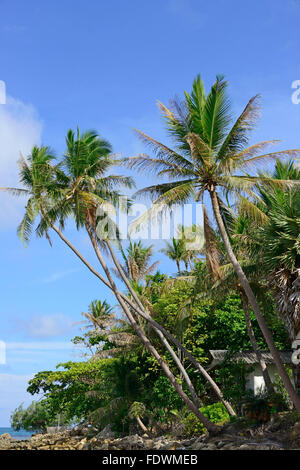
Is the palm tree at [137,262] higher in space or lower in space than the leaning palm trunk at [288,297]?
higher

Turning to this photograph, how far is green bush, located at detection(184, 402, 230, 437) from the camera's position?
1752 cm

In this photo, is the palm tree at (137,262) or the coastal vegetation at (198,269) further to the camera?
the palm tree at (137,262)

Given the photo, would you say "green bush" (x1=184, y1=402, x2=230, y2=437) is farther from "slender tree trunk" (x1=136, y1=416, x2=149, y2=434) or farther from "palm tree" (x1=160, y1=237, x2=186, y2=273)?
"palm tree" (x1=160, y1=237, x2=186, y2=273)

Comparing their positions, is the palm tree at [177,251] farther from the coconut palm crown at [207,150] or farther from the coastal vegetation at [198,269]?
the coconut palm crown at [207,150]

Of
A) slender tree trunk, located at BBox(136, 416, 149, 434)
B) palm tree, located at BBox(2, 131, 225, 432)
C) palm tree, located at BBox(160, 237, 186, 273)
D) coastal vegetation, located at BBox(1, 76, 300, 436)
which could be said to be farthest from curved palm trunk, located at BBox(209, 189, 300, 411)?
palm tree, located at BBox(160, 237, 186, 273)

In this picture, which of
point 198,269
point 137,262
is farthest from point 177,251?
point 198,269

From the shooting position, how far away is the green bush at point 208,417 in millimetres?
17516

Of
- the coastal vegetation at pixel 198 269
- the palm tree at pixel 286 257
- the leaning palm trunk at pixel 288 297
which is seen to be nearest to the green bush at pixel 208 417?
the coastal vegetation at pixel 198 269

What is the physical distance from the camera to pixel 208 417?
17938 millimetres

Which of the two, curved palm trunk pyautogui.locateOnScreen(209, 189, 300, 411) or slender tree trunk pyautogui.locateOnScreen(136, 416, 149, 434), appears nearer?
curved palm trunk pyautogui.locateOnScreen(209, 189, 300, 411)

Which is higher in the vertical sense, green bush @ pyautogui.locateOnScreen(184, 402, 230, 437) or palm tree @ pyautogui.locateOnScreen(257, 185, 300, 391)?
palm tree @ pyautogui.locateOnScreen(257, 185, 300, 391)

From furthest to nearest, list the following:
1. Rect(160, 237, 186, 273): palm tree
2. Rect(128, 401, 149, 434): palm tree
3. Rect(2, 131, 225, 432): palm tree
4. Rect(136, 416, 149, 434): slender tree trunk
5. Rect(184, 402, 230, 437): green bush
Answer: Rect(160, 237, 186, 273): palm tree → Rect(136, 416, 149, 434): slender tree trunk → Rect(128, 401, 149, 434): palm tree → Rect(2, 131, 225, 432): palm tree → Rect(184, 402, 230, 437): green bush

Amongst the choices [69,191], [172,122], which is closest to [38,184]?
[69,191]

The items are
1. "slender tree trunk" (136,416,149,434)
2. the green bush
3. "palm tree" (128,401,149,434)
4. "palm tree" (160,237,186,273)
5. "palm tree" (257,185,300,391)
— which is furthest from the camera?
"palm tree" (160,237,186,273)
